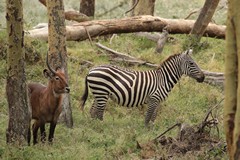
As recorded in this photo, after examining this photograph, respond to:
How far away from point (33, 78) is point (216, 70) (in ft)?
19.3

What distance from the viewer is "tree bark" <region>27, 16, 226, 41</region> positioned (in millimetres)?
18791

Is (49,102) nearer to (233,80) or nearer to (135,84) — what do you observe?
(135,84)

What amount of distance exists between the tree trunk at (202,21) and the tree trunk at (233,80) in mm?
12990

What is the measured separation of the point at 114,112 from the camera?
14375 mm

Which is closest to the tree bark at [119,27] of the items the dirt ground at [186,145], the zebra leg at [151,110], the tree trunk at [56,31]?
the zebra leg at [151,110]

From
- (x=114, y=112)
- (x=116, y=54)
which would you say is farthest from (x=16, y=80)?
(x=116, y=54)

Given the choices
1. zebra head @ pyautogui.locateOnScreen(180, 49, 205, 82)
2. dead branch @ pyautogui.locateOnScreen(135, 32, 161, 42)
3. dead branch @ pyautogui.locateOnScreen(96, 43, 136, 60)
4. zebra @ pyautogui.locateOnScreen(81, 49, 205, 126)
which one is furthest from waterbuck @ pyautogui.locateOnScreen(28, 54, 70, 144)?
dead branch @ pyautogui.locateOnScreen(135, 32, 161, 42)

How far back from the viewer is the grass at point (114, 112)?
32.2 feet

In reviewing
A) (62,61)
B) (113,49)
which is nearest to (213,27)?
(113,49)

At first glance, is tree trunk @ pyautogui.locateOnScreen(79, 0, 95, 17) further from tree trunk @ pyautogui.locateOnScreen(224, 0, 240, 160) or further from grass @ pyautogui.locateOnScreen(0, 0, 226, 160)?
tree trunk @ pyautogui.locateOnScreen(224, 0, 240, 160)

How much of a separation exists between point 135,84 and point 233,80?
7827mm

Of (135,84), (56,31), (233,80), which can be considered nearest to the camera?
(233,80)

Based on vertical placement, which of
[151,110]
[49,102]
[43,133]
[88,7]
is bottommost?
[88,7]

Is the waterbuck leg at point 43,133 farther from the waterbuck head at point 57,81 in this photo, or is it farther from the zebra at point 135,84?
the zebra at point 135,84
